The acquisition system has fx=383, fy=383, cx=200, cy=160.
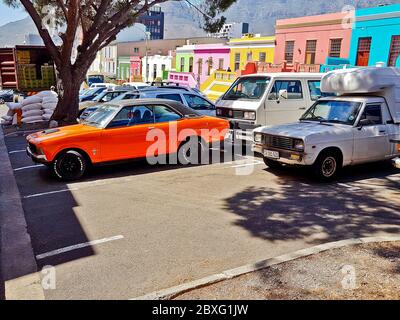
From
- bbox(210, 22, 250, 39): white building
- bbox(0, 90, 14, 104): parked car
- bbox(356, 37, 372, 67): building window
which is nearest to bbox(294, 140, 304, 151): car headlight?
bbox(356, 37, 372, 67): building window

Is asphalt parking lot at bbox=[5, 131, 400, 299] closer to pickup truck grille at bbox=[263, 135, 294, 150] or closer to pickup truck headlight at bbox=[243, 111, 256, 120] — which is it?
pickup truck grille at bbox=[263, 135, 294, 150]

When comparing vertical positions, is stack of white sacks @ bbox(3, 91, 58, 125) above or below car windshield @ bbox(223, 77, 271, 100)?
below

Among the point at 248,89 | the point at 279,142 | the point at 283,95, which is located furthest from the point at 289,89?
the point at 279,142

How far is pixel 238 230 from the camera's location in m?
5.57

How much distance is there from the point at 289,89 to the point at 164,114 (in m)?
3.99

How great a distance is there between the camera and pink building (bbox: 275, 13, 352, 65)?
2381 cm

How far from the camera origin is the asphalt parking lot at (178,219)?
4469mm

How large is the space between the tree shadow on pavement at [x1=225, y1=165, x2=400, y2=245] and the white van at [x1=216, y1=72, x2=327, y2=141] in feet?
9.51

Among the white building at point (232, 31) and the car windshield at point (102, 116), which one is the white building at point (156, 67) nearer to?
the white building at point (232, 31)

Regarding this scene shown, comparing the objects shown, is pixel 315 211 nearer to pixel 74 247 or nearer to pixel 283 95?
pixel 74 247

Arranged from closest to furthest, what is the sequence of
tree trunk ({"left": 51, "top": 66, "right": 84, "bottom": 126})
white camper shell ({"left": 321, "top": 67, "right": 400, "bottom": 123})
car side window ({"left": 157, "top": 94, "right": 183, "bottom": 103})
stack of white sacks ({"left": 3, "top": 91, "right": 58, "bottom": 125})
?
white camper shell ({"left": 321, "top": 67, "right": 400, "bottom": 123}), car side window ({"left": 157, "top": 94, "right": 183, "bottom": 103}), tree trunk ({"left": 51, "top": 66, "right": 84, "bottom": 126}), stack of white sacks ({"left": 3, "top": 91, "right": 58, "bottom": 125})
